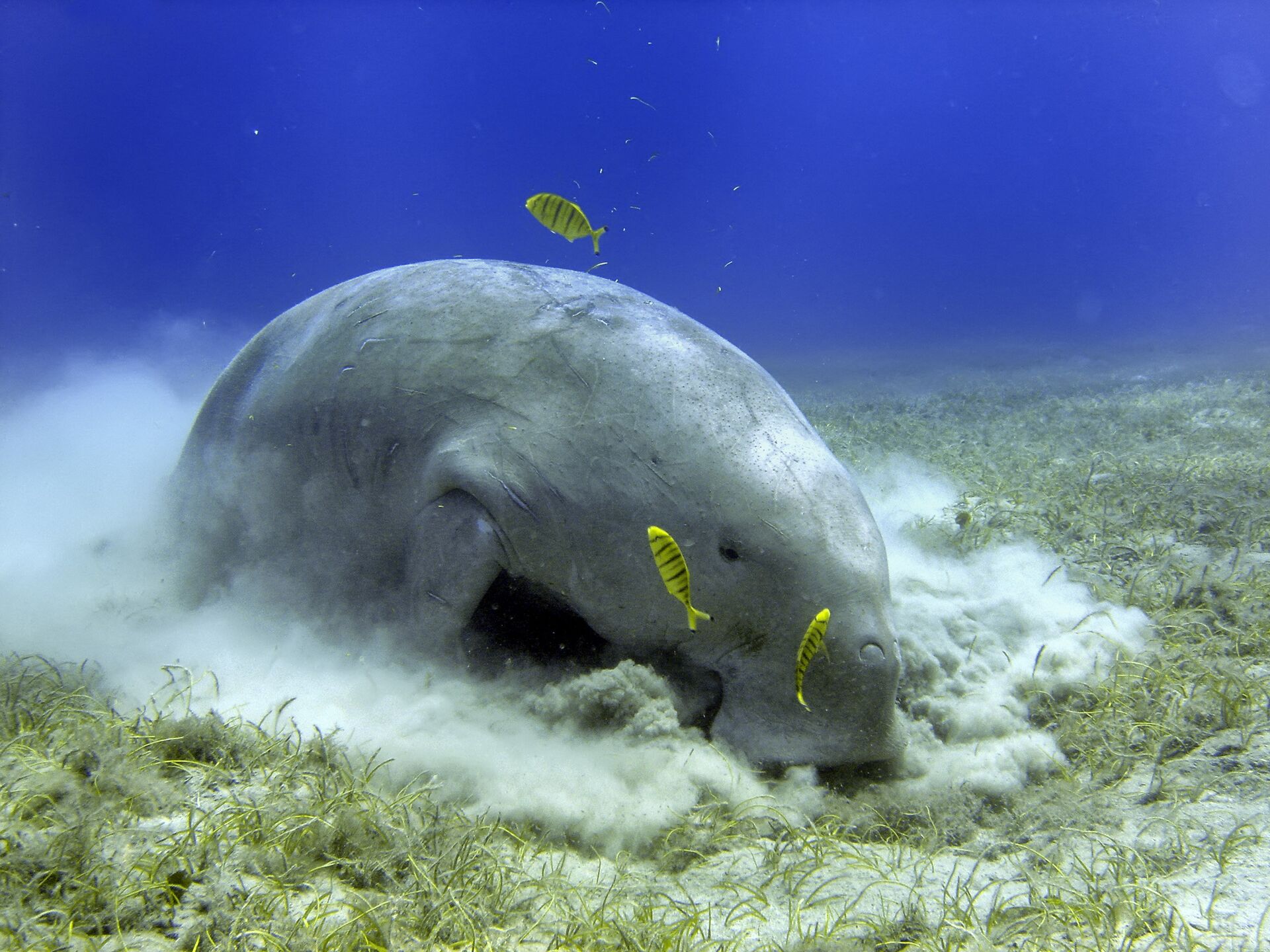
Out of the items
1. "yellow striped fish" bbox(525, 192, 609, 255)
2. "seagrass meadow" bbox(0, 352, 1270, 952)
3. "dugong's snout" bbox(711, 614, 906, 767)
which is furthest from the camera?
"yellow striped fish" bbox(525, 192, 609, 255)

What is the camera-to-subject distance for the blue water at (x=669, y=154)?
83.7 meters

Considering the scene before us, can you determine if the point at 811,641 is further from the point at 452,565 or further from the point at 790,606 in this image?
the point at 452,565

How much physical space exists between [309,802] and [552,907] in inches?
30.2

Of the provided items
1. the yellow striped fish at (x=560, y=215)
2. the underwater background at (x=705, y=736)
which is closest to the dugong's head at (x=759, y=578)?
the underwater background at (x=705, y=736)

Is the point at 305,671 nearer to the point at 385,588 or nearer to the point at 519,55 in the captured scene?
the point at 385,588

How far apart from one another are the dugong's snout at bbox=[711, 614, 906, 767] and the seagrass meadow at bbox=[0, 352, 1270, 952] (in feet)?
0.42

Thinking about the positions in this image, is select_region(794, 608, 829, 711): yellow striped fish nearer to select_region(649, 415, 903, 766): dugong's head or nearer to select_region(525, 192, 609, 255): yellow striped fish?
select_region(649, 415, 903, 766): dugong's head

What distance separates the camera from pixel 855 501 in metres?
2.66

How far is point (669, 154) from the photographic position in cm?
10825

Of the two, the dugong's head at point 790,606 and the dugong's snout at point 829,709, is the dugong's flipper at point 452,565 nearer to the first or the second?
the dugong's head at point 790,606

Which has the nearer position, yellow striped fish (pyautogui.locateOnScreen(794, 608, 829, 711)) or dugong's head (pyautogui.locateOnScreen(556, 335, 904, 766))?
yellow striped fish (pyautogui.locateOnScreen(794, 608, 829, 711))

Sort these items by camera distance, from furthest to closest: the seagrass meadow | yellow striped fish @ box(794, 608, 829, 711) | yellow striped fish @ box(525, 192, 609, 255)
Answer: yellow striped fish @ box(525, 192, 609, 255) < yellow striped fish @ box(794, 608, 829, 711) < the seagrass meadow

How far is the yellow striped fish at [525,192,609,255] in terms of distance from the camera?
396 centimetres

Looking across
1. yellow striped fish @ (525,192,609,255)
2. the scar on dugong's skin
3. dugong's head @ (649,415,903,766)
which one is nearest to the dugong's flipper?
the scar on dugong's skin
